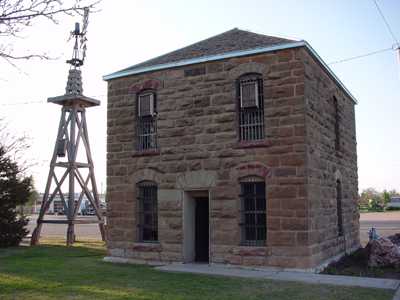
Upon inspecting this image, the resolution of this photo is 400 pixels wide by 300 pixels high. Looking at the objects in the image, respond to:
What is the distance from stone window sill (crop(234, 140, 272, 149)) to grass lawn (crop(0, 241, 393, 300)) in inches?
143

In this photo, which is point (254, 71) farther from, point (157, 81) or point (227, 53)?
point (157, 81)

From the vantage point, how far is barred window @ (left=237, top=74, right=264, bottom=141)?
1347 cm

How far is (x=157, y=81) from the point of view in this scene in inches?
597

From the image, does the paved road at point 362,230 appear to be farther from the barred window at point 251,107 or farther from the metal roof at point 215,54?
the metal roof at point 215,54

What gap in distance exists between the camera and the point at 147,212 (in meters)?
15.2

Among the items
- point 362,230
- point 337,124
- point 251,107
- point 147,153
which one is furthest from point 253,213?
point 362,230

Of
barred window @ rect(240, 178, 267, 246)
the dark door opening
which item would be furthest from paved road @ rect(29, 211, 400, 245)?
barred window @ rect(240, 178, 267, 246)

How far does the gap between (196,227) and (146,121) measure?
367cm

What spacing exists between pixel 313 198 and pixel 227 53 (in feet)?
15.3

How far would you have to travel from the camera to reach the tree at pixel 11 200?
21.0 meters

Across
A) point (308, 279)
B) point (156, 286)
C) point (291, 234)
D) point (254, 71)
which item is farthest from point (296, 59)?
point (156, 286)

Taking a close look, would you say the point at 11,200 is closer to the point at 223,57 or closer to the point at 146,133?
the point at 146,133

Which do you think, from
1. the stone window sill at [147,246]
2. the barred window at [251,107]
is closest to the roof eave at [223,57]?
the barred window at [251,107]

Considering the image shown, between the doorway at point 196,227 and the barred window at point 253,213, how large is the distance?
4.42 ft
